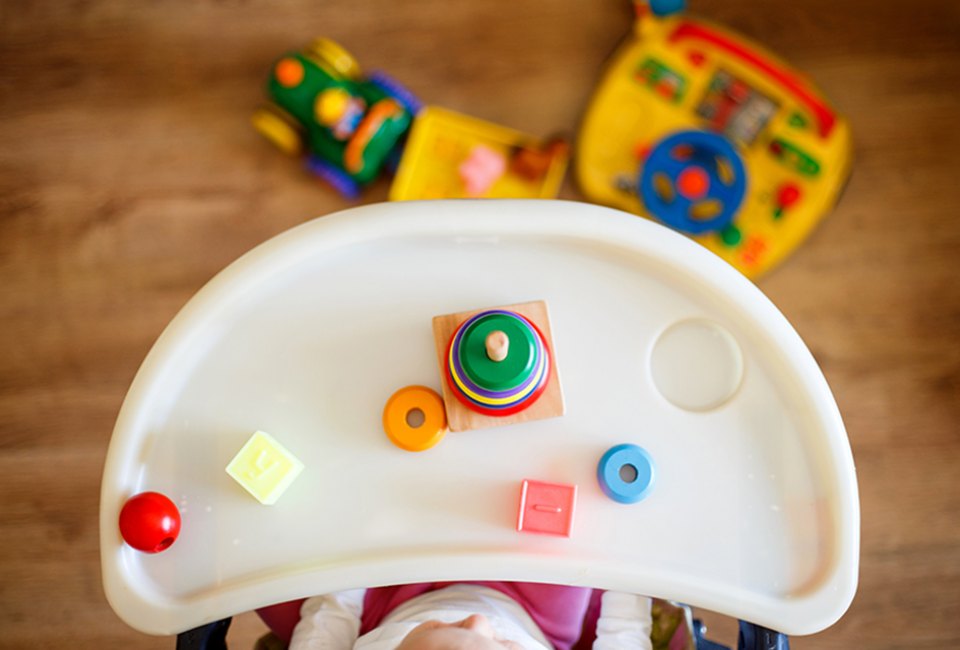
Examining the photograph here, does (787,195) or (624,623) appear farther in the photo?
(787,195)

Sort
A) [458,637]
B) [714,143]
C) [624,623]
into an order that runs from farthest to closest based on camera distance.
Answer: [714,143] < [624,623] < [458,637]

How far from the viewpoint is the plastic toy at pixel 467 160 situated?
40.9 inches

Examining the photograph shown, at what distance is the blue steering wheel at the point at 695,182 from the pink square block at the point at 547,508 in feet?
1.68

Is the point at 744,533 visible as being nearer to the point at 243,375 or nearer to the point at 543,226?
the point at 543,226

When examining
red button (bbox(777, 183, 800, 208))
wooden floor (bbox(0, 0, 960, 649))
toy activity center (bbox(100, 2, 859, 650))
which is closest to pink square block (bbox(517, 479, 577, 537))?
toy activity center (bbox(100, 2, 859, 650))

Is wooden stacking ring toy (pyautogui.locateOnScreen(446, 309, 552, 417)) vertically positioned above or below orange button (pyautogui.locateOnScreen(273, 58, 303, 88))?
above

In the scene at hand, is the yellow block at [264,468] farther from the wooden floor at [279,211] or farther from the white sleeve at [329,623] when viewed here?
the wooden floor at [279,211]

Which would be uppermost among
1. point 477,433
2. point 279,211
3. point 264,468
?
point 477,433

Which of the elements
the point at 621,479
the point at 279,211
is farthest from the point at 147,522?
the point at 279,211

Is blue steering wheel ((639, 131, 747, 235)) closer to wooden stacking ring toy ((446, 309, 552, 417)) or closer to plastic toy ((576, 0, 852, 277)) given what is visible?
plastic toy ((576, 0, 852, 277))

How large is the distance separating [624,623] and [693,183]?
553mm

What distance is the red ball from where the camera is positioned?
1.94 feet

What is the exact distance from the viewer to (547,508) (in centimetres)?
60

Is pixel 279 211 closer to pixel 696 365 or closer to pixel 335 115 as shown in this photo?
pixel 335 115
